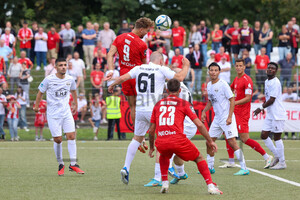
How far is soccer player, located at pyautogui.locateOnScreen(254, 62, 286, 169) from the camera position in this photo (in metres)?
12.0

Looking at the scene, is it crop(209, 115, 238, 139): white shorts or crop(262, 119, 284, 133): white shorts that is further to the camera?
crop(262, 119, 284, 133): white shorts

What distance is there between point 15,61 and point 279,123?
42.5 feet

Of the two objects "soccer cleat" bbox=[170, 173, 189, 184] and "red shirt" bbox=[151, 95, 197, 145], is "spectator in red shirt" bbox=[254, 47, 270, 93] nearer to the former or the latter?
"soccer cleat" bbox=[170, 173, 189, 184]

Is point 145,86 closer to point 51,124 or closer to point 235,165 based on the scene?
point 51,124

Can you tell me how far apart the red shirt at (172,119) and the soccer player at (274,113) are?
4270mm

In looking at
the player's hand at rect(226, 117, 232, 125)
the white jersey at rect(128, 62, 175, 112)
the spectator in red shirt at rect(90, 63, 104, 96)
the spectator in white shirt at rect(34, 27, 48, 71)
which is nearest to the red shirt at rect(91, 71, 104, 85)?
the spectator in red shirt at rect(90, 63, 104, 96)

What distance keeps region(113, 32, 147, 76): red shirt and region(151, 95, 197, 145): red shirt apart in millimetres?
2024

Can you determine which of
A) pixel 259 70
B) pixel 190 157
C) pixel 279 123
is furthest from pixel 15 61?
pixel 190 157

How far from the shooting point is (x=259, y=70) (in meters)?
22.4

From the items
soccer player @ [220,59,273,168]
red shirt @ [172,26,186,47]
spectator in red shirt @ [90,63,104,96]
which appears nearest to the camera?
soccer player @ [220,59,273,168]

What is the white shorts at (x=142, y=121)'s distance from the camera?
922 cm

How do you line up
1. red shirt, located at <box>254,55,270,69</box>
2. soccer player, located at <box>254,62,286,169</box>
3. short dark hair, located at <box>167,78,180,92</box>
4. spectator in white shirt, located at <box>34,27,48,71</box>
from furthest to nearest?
spectator in white shirt, located at <box>34,27,48,71</box> < red shirt, located at <box>254,55,270,69</box> < soccer player, located at <box>254,62,286,169</box> < short dark hair, located at <box>167,78,180,92</box>

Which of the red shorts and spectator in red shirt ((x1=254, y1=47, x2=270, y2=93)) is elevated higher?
spectator in red shirt ((x1=254, y1=47, x2=270, y2=93))

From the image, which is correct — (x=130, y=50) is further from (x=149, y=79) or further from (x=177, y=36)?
(x=177, y=36)
